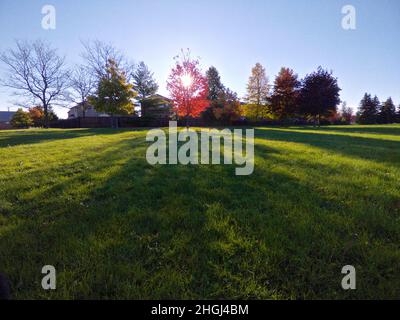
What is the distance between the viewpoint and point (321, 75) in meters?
33.4

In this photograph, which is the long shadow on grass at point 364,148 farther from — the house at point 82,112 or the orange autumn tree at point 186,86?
the house at point 82,112

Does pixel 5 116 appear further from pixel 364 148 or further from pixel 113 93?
pixel 364 148

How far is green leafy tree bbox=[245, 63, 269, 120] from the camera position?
1497 inches

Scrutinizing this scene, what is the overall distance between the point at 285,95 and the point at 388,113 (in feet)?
150

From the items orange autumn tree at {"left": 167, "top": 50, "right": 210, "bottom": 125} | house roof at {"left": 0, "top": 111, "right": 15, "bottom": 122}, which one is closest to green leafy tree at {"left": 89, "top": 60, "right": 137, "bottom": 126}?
orange autumn tree at {"left": 167, "top": 50, "right": 210, "bottom": 125}

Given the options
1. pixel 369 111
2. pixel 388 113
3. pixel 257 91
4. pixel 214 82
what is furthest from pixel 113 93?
pixel 388 113

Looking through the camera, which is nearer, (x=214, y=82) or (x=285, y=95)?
(x=285, y=95)

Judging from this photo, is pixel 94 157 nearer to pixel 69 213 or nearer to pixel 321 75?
pixel 69 213

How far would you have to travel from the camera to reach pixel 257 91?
38.3 m

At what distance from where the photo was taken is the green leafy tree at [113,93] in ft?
89.0
